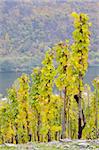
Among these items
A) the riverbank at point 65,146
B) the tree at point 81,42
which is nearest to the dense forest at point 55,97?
the tree at point 81,42

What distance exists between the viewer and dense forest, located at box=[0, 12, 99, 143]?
104 ft

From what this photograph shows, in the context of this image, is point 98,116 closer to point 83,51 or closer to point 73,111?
point 73,111

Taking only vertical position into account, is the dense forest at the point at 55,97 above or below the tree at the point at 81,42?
below

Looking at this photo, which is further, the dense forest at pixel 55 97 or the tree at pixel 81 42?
the dense forest at pixel 55 97

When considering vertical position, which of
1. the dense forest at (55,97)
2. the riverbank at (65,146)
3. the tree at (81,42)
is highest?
the tree at (81,42)

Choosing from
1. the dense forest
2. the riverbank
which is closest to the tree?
the dense forest

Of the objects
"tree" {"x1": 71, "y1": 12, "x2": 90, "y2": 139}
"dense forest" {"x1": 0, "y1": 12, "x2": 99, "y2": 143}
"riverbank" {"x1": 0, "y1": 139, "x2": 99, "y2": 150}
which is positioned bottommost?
"riverbank" {"x1": 0, "y1": 139, "x2": 99, "y2": 150}

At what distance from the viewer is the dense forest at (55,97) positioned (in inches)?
1251

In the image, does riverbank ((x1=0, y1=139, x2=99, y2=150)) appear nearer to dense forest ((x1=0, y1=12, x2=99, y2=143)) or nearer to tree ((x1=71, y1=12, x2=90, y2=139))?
dense forest ((x1=0, y1=12, x2=99, y2=143))

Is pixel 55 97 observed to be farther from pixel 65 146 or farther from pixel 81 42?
pixel 65 146

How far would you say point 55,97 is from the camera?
46.0 meters

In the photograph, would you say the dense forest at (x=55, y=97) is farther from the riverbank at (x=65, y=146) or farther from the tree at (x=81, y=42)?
the riverbank at (x=65, y=146)

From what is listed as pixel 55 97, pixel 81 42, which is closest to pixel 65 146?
pixel 81 42

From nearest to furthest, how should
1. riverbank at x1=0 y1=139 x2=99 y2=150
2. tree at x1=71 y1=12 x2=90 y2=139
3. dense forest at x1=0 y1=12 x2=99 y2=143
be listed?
riverbank at x1=0 y1=139 x2=99 y2=150 < tree at x1=71 y1=12 x2=90 y2=139 < dense forest at x1=0 y1=12 x2=99 y2=143
